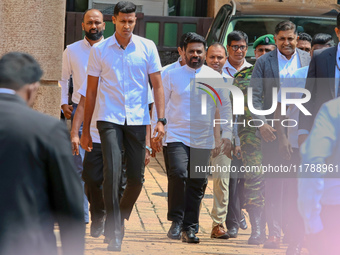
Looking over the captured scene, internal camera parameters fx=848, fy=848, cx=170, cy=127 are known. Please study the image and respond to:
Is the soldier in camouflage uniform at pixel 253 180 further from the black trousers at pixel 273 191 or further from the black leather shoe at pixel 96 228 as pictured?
the black leather shoe at pixel 96 228

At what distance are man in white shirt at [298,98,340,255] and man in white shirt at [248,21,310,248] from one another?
3.81m

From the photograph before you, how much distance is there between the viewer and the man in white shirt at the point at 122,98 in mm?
7375

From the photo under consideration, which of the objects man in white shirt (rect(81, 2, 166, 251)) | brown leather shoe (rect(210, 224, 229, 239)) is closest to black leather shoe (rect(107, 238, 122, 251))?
man in white shirt (rect(81, 2, 166, 251))

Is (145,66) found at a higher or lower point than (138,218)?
higher

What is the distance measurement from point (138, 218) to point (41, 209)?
548 centimetres

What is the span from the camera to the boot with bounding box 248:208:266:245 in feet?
26.4

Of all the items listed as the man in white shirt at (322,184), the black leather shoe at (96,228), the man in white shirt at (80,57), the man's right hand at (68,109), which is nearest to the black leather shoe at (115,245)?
the black leather shoe at (96,228)

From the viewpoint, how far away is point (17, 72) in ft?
11.7

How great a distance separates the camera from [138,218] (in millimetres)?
8953

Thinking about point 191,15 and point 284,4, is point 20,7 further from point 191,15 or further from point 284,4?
point 191,15

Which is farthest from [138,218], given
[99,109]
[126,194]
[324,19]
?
[324,19]

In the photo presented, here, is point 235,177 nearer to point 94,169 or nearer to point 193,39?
point 193,39

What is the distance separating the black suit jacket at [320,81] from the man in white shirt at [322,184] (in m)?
2.21

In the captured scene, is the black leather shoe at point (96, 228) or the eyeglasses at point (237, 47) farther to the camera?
the eyeglasses at point (237, 47)
